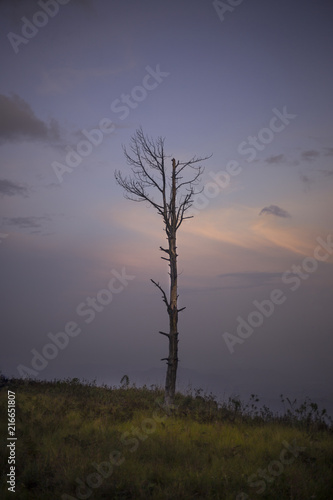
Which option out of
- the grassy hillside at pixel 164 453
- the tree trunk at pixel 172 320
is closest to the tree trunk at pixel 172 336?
the tree trunk at pixel 172 320

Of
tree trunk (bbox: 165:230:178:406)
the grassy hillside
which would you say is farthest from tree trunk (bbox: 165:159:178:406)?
the grassy hillside

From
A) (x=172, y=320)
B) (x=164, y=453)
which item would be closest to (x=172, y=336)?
(x=172, y=320)

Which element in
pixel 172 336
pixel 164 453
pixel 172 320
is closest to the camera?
pixel 164 453

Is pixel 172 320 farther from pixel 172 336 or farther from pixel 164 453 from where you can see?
pixel 164 453

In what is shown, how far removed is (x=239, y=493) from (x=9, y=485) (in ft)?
12.6

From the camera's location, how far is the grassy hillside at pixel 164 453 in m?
5.78

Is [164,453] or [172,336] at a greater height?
[172,336]

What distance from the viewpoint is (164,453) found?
7355 mm

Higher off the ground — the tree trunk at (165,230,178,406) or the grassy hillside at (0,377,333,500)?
the tree trunk at (165,230,178,406)

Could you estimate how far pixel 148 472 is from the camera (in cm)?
634

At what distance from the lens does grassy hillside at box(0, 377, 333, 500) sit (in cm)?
578

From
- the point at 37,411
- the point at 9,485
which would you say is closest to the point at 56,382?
the point at 37,411

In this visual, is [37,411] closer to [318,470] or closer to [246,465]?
[246,465]

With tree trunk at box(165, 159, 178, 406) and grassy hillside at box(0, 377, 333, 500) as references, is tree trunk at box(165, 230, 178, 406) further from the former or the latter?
grassy hillside at box(0, 377, 333, 500)
